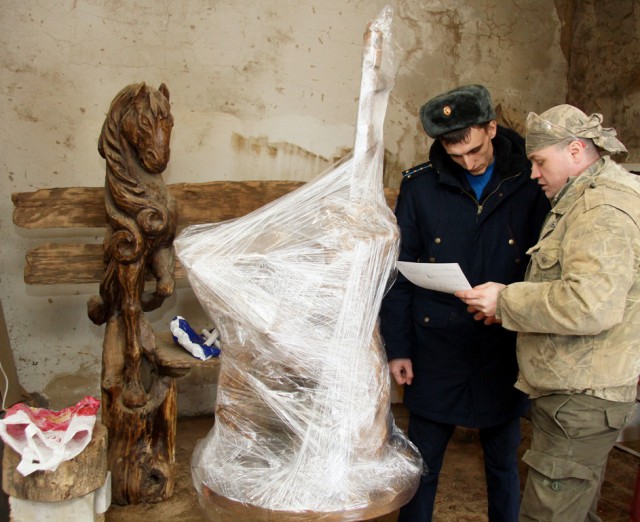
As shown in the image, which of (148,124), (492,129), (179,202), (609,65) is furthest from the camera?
(609,65)

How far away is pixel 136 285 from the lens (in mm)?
2766

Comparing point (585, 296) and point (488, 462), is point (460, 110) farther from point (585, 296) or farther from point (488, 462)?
point (488, 462)

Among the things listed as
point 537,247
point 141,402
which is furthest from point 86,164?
point 537,247

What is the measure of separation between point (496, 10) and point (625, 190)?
9.62ft

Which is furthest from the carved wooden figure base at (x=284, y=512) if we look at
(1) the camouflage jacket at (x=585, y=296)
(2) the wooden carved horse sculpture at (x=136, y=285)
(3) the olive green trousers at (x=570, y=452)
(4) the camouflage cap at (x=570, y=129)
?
(2) the wooden carved horse sculpture at (x=136, y=285)

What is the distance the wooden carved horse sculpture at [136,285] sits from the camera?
263 cm

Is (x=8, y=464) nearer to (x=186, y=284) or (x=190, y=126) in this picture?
(x=186, y=284)

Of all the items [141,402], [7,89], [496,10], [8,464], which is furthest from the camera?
[496,10]

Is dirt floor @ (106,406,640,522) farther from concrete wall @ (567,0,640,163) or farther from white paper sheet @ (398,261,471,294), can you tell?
concrete wall @ (567,0,640,163)

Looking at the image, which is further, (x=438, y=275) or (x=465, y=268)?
(x=465, y=268)

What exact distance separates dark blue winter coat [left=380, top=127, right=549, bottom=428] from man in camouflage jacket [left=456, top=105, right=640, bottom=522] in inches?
13.2

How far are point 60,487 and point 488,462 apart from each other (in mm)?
A: 1466

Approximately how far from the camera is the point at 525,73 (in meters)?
4.36

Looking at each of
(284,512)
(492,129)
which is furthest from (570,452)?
(492,129)
